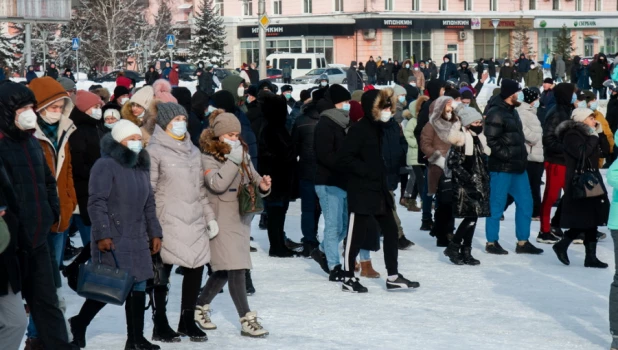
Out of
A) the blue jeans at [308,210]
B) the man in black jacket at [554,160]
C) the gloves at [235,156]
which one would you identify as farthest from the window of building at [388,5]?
the gloves at [235,156]

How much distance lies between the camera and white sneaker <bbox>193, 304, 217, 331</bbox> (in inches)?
303

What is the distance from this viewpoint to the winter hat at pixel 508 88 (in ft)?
35.5

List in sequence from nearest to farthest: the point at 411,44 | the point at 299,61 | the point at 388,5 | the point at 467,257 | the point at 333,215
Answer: the point at 333,215
the point at 467,257
the point at 299,61
the point at 388,5
the point at 411,44

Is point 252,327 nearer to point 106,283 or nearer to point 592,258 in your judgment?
point 106,283

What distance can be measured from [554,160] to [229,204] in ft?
18.3

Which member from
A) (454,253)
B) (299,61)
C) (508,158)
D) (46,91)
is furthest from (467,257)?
(299,61)

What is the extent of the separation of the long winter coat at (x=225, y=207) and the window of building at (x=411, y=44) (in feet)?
210

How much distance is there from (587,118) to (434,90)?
9.85 feet

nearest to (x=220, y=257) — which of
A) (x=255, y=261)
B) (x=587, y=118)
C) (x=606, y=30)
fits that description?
(x=255, y=261)

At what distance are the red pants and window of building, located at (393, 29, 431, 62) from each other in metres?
59.1

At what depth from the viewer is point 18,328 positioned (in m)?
5.58

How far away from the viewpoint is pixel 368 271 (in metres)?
10.0

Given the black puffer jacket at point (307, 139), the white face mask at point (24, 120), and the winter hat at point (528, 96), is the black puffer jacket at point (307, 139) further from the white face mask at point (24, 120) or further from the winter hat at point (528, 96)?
the white face mask at point (24, 120)

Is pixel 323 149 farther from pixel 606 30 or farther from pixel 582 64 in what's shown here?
pixel 606 30
